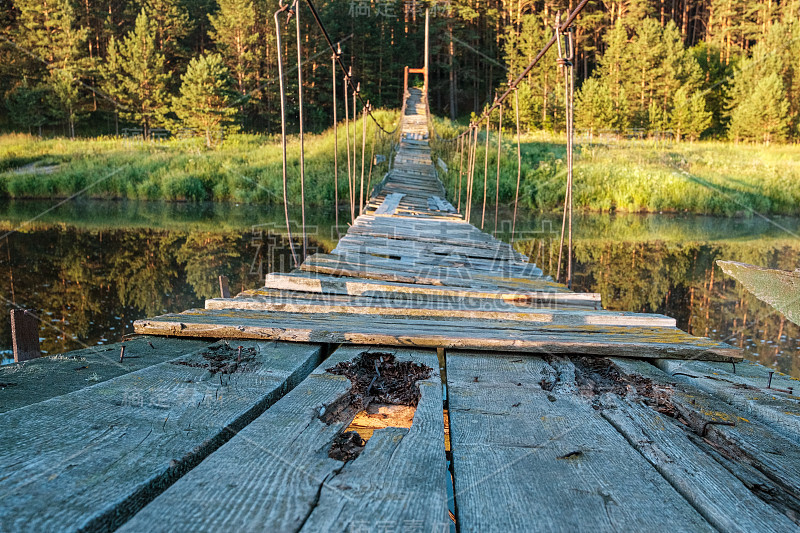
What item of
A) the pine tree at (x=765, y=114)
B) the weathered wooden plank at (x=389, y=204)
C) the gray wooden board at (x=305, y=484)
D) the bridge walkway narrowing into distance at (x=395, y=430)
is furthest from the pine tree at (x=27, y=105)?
the pine tree at (x=765, y=114)

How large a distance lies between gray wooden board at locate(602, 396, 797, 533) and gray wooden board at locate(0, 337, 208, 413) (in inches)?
44.0

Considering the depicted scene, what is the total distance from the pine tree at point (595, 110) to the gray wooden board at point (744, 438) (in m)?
21.6

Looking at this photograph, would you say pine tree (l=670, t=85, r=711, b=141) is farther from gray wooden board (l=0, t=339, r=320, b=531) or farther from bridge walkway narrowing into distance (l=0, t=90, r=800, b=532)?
gray wooden board (l=0, t=339, r=320, b=531)

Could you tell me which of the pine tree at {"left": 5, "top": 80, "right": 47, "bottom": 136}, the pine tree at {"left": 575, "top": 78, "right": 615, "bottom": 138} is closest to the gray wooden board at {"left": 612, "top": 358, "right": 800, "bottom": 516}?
the pine tree at {"left": 575, "top": 78, "right": 615, "bottom": 138}

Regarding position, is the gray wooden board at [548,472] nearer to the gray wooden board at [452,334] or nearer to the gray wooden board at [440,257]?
the gray wooden board at [452,334]

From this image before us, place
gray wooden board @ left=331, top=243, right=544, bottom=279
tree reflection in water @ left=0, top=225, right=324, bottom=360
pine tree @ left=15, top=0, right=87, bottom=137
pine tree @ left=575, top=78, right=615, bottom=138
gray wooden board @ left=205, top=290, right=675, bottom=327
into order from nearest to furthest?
gray wooden board @ left=205, top=290, right=675, bottom=327 < gray wooden board @ left=331, top=243, right=544, bottom=279 < tree reflection in water @ left=0, top=225, right=324, bottom=360 < pine tree @ left=575, top=78, right=615, bottom=138 < pine tree @ left=15, top=0, right=87, bottom=137

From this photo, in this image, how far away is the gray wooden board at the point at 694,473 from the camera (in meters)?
0.75

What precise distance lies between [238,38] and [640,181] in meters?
18.4

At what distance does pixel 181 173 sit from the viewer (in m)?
15.4

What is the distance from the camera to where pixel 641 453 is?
940 mm

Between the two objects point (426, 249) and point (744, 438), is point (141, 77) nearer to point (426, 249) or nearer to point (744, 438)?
point (426, 249)

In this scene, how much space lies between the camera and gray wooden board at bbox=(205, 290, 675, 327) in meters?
2.04

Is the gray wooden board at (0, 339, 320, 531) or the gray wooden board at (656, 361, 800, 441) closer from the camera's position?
the gray wooden board at (0, 339, 320, 531)

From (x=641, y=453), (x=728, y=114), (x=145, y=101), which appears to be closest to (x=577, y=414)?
(x=641, y=453)
